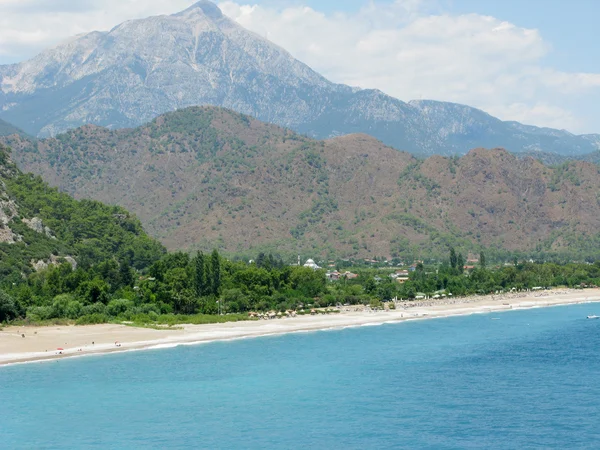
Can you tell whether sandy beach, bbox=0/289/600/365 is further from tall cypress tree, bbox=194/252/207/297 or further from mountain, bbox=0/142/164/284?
mountain, bbox=0/142/164/284

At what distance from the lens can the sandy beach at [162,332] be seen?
7756cm

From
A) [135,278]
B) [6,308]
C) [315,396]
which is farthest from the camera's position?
[135,278]

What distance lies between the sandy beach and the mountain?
29.2 meters

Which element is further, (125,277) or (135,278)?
(135,278)

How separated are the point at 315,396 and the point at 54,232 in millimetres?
98186

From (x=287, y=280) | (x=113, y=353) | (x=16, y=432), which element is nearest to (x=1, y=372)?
(x=113, y=353)

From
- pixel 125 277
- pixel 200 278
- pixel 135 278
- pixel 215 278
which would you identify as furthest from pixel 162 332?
pixel 135 278

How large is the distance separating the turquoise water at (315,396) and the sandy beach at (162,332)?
2380 millimetres

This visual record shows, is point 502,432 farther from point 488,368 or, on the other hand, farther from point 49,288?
point 49,288

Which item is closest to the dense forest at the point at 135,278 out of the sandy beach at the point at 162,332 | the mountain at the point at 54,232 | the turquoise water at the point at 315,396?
the mountain at the point at 54,232

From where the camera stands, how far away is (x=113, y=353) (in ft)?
257

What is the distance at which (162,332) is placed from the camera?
91.2m

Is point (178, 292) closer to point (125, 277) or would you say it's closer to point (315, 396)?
point (125, 277)

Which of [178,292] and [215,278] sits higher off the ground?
[215,278]
